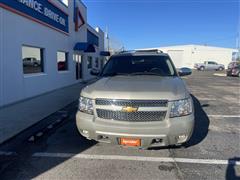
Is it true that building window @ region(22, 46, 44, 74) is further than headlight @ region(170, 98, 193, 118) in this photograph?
Yes

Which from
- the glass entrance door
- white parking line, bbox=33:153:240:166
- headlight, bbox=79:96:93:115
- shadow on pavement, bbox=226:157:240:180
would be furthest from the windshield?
the glass entrance door

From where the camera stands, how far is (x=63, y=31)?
1361cm

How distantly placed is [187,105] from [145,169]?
1.22m

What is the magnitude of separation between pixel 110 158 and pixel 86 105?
3.32ft

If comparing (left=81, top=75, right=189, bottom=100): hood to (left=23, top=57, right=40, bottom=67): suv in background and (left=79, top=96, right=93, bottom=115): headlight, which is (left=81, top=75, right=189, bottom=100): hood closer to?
(left=79, top=96, right=93, bottom=115): headlight

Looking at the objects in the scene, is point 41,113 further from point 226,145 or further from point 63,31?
point 63,31

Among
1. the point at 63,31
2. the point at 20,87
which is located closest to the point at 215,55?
the point at 63,31

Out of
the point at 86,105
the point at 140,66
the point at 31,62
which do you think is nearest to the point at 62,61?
the point at 31,62

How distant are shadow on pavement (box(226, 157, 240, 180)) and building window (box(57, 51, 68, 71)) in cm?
1133

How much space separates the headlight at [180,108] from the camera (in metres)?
3.50

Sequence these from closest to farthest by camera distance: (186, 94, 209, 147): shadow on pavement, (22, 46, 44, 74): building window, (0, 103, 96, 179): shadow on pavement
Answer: (0, 103, 96, 179): shadow on pavement, (186, 94, 209, 147): shadow on pavement, (22, 46, 44, 74): building window

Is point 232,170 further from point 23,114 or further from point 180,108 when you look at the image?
point 23,114

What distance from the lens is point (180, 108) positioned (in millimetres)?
3551

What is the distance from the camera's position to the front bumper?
343 cm
